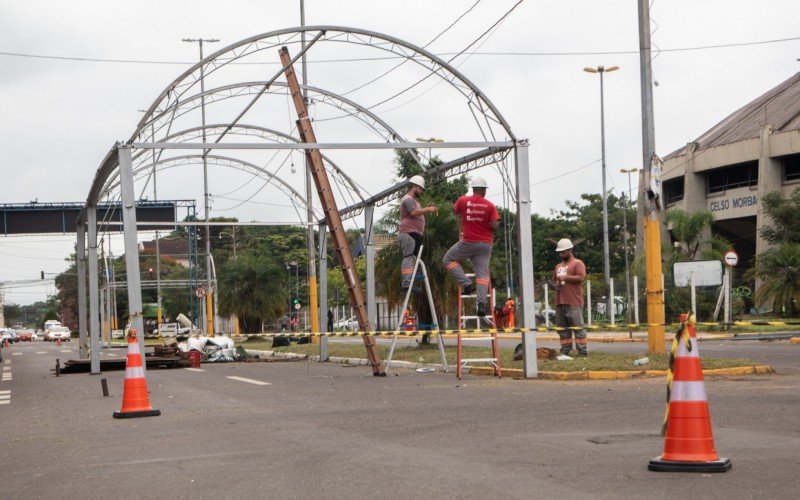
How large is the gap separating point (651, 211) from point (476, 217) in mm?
3246

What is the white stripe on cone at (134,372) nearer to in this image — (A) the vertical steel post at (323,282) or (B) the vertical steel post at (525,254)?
(B) the vertical steel post at (525,254)

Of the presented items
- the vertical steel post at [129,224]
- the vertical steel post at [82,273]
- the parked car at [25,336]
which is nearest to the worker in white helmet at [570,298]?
the vertical steel post at [129,224]

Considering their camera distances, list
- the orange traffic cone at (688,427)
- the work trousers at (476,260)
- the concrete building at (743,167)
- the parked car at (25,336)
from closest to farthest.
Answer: the orange traffic cone at (688,427) → the work trousers at (476,260) → the concrete building at (743,167) → the parked car at (25,336)

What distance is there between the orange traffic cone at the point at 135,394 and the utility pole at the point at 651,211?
27.7 feet

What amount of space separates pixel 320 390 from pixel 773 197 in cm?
3911

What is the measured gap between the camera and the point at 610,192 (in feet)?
262

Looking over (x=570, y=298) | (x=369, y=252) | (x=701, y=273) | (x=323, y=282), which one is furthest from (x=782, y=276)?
(x=570, y=298)

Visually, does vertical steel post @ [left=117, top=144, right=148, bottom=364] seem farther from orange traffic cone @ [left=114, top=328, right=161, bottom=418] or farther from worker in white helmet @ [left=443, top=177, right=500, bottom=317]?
worker in white helmet @ [left=443, top=177, right=500, bottom=317]

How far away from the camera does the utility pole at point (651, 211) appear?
17.2 metres

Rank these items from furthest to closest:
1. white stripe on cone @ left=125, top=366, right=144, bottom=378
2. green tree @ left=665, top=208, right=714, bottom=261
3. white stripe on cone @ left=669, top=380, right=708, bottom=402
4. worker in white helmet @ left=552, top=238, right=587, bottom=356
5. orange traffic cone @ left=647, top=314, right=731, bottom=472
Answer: green tree @ left=665, top=208, right=714, bottom=261
worker in white helmet @ left=552, top=238, right=587, bottom=356
white stripe on cone @ left=125, top=366, right=144, bottom=378
white stripe on cone @ left=669, top=380, right=708, bottom=402
orange traffic cone @ left=647, top=314, right=731, bottom=472

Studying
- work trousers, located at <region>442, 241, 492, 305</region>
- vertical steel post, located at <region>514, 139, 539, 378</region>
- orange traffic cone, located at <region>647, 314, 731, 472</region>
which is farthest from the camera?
work trousers, located at <region>442, 241, 492, 305</region>

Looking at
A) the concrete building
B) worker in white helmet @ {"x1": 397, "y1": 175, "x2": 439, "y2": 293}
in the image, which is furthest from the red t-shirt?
the concrete building

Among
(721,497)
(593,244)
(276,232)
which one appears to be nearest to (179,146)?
(721,497)

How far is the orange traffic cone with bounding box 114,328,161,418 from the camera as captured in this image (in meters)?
11.6
